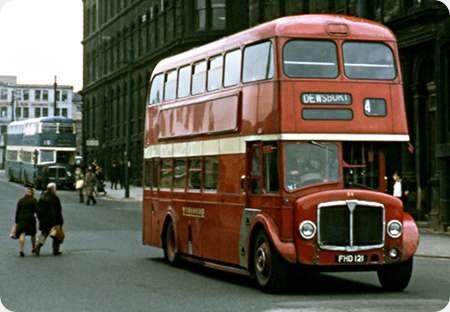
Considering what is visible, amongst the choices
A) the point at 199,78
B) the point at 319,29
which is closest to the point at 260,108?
the point at 319,29

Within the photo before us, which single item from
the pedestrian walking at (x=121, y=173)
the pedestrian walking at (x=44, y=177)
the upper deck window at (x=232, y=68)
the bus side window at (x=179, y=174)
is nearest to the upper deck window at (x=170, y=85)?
the bus side window at (x=179, y=174)

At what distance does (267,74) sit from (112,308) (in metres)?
4.66

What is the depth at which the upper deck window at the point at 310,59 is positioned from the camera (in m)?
16.9

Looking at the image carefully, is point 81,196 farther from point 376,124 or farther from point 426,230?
point 376,124

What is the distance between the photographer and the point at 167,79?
22828mm

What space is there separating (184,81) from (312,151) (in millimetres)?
5504

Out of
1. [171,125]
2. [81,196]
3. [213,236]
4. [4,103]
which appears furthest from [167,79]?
[4,103]

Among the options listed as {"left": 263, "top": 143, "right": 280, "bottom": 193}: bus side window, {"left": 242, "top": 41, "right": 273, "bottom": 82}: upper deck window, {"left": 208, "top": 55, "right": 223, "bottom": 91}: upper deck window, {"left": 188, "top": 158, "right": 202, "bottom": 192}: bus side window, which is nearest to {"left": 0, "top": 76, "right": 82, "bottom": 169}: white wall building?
{"left": 188, "top": 158, "right": 202, "bottom": 192}: bus side window

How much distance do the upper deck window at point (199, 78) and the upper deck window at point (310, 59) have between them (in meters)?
3.54

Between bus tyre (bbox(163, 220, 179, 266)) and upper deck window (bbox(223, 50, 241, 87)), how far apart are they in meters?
4.39

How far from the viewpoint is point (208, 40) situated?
59.5 meters

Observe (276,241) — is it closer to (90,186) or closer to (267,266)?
(267,266)

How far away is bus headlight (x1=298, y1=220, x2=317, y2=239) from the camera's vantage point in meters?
16.2

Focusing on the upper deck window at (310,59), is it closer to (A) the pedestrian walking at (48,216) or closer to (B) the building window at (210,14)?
(A) the pedestrian walking at (48,216)
